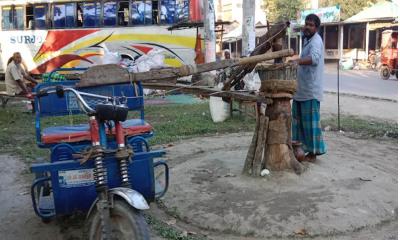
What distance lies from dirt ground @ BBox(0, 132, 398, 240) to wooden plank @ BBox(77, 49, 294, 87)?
124 centimetres

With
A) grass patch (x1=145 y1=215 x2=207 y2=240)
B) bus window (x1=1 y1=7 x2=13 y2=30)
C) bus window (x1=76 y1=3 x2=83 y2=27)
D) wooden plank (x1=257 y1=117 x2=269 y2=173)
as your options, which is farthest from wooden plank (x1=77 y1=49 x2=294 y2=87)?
bus window (x1=1 y1=7 x2=13 y2=30)

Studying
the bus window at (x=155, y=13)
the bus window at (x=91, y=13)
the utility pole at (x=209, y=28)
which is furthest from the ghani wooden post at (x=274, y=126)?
the bus window at (x=91, y=13)

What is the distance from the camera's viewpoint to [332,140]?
283 inches

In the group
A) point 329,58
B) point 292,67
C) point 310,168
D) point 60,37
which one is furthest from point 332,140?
point 329,58

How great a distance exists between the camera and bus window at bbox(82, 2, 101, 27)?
16156 mm

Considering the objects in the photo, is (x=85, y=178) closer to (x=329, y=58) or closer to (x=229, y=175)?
(x=229, y=175)

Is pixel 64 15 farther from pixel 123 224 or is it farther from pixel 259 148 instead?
pixel 123 224

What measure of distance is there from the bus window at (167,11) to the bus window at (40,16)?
4456 mm

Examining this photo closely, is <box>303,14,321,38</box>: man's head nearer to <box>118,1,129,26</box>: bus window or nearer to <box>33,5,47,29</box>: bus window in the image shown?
<box>118,1,129,26</box>: bus window

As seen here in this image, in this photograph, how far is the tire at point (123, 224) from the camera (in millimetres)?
2941

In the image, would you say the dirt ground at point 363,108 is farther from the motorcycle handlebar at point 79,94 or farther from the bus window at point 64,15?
the bus window at point 64,15

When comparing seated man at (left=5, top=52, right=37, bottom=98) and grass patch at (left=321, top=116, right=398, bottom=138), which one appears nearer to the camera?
grass patch at (left=321, top=116, right=398, bottom=138)

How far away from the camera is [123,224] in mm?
3020

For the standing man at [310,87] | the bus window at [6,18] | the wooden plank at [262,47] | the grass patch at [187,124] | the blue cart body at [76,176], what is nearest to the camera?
the blue cart body at [76,176]
